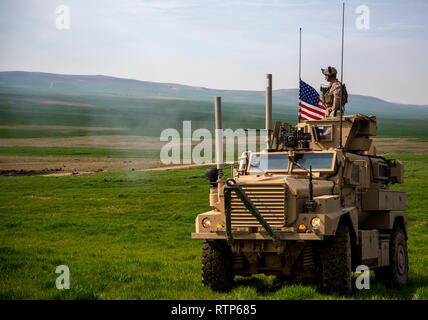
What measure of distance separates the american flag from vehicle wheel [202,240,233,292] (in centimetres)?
758

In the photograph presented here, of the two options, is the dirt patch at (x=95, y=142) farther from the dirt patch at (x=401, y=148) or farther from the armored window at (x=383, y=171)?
the armored window at (x=383, y=171)

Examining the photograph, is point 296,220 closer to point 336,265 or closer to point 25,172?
point 336,265

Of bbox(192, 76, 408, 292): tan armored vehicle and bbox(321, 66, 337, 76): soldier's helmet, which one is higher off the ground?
bbox(321, 66, 337, 76): soldier's helmet

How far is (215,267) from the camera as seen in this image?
41.8ft

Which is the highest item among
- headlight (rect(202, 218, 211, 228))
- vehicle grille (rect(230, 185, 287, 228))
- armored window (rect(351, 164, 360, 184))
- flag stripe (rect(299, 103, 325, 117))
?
flag stripe (rect(299, 103, 325, 117))

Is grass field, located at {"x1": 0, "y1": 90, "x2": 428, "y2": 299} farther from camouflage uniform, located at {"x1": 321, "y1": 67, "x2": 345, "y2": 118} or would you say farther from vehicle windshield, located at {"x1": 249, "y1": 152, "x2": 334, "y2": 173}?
camouflage uniform, located at {"x1": 321, "y1": 67, "x2": 345, "y2": 118}

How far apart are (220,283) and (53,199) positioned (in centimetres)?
2338

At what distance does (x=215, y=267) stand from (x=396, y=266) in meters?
4.70

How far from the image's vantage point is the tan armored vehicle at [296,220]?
12039 mm

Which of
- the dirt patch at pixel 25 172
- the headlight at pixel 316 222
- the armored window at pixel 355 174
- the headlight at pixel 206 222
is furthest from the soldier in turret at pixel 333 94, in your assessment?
the dirt patch at pixel 25 172

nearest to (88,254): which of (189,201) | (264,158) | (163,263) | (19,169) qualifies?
(163,263)

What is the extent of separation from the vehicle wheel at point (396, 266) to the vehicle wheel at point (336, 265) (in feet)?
9.61

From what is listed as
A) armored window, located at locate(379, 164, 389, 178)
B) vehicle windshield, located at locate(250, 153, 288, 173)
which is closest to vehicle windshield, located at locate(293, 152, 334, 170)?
vehicle windshield, located at locate(250, 153, 288, 173)

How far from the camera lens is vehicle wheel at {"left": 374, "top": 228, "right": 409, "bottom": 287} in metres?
14.8
